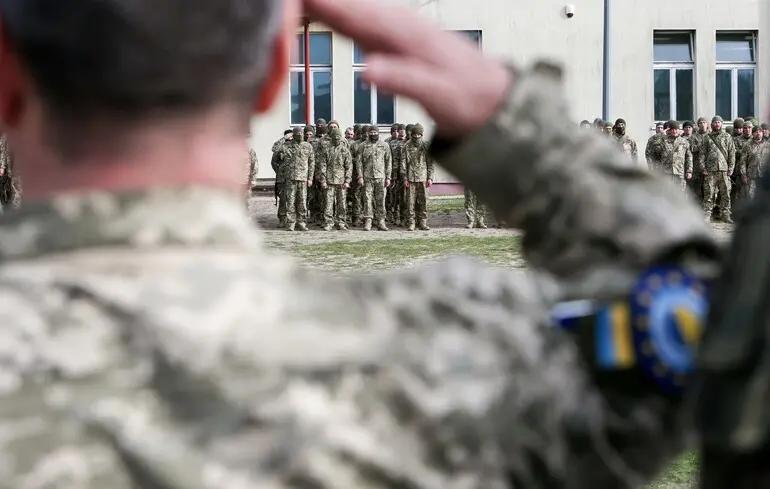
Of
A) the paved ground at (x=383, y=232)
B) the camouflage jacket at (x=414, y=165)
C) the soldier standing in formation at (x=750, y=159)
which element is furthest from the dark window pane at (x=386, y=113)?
the soldier standing in formation at (x=750, y=159)

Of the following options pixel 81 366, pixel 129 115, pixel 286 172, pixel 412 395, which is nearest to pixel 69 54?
pixel 129 115

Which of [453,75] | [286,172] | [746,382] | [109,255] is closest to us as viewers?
[746,382]

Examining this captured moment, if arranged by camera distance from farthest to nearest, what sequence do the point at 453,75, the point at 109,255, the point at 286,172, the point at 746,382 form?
the point at 286,172, the point at 453,75, the point at 109,255, the point at 746,382

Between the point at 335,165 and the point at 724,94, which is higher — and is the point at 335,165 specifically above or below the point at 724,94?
below

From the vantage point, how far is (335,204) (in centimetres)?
1739

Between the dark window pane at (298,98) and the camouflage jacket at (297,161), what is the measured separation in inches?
249

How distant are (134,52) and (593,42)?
2325cm

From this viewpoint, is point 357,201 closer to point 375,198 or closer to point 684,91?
point 375,198

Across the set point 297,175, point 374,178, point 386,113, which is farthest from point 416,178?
point 386,113

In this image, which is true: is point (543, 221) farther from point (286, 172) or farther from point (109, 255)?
point (286, 172)

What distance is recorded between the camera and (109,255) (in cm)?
79

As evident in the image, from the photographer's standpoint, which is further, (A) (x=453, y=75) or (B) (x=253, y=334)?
(A) (x=453, y=75)

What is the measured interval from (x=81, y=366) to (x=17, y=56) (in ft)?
0.80

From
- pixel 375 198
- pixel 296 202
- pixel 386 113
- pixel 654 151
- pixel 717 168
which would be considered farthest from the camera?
pixel 386 113
